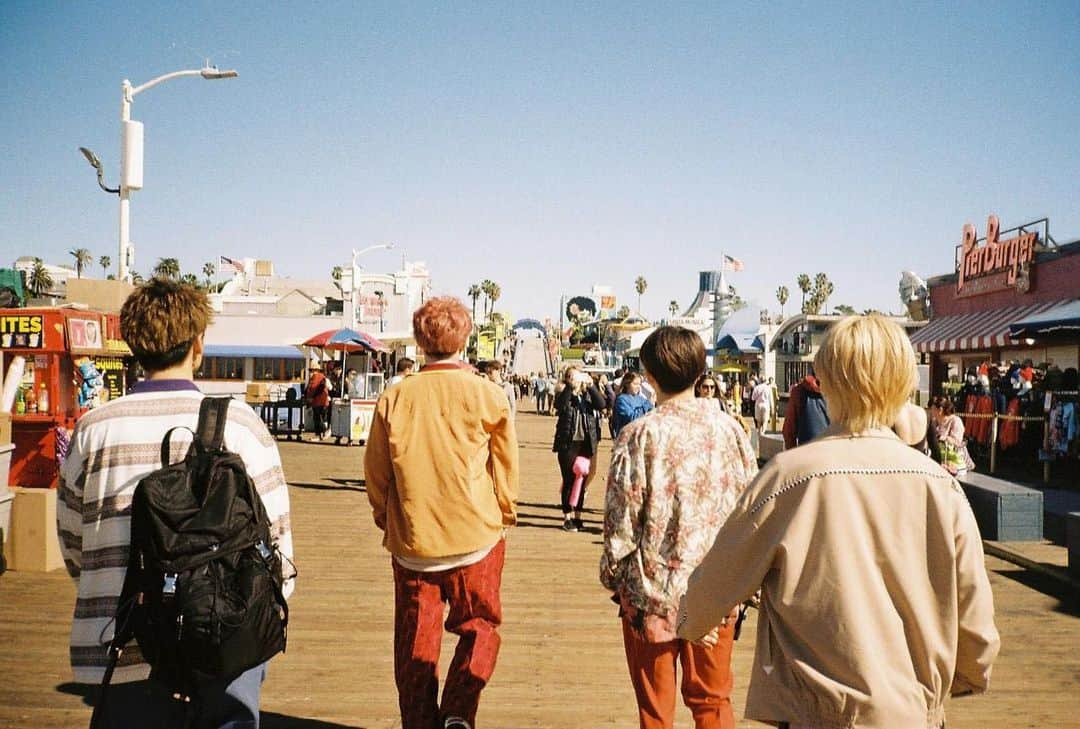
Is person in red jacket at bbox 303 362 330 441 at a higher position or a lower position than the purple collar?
lower

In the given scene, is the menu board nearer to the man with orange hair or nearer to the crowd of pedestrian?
the man with orange hair

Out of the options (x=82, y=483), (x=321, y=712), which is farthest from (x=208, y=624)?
(x=321, y=712)

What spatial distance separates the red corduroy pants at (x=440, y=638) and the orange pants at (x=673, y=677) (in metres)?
0.71

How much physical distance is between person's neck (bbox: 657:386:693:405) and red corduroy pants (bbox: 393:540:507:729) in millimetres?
993

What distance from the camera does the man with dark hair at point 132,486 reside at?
2.52m

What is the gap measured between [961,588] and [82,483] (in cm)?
233

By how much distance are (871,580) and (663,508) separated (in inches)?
54.0

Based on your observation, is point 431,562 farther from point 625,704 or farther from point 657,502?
point 625,704

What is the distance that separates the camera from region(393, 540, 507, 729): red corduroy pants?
368cm

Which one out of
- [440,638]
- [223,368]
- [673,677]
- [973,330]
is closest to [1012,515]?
[673,677]

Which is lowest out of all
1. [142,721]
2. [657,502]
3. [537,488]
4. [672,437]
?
[537,488]

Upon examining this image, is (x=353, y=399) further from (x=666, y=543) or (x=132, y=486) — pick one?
(x=132, y=486)

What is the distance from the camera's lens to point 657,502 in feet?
10.9

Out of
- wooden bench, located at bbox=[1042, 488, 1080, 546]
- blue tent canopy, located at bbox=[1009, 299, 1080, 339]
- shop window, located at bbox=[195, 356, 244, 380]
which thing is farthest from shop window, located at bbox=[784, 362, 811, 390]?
wooden bench, located at bbox=[1042, 488, 1080, 546]
